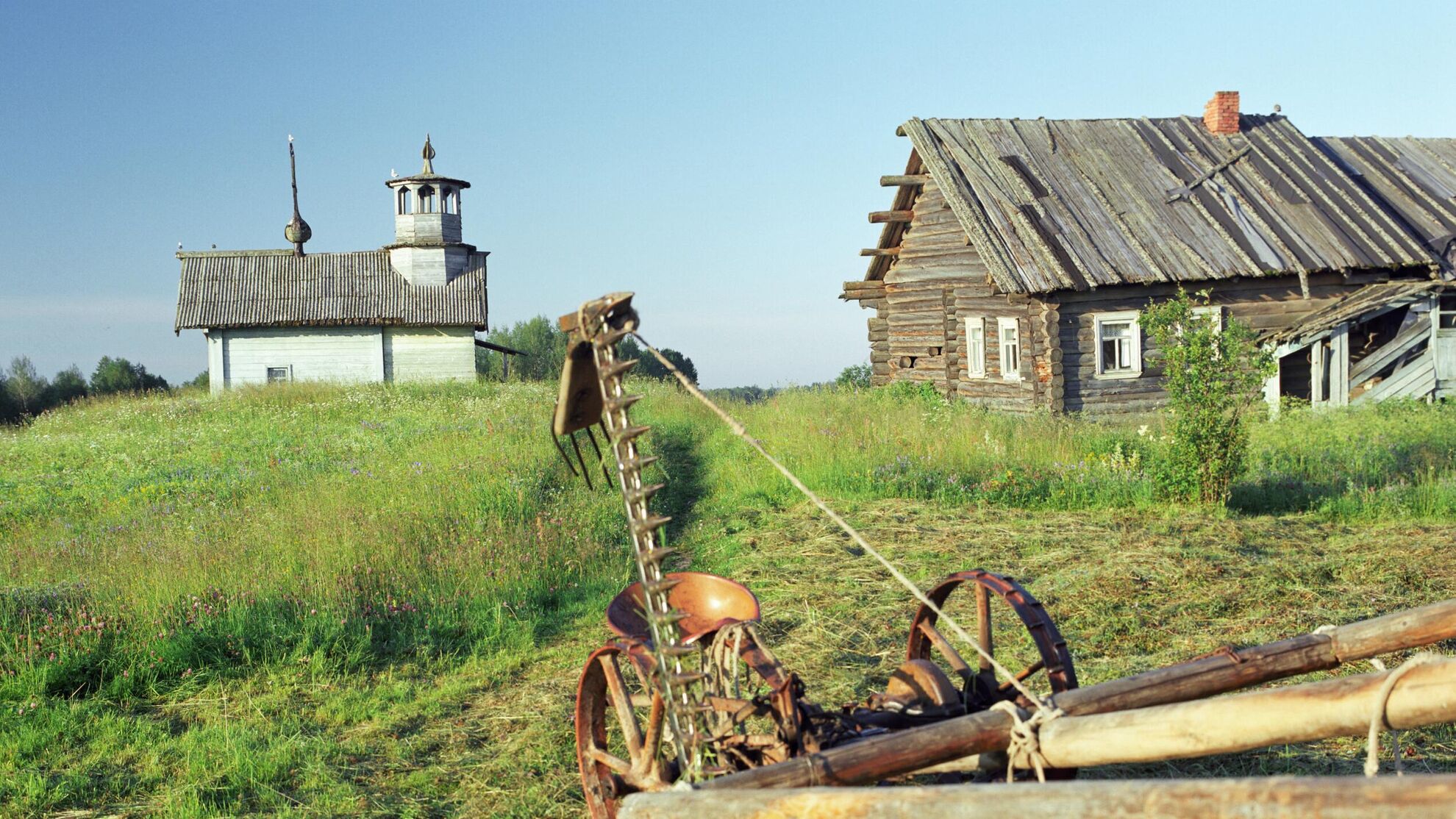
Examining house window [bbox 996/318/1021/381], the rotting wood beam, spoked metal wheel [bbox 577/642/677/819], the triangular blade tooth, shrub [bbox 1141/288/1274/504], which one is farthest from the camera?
the rotting wood beam

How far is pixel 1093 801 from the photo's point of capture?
1932 mm

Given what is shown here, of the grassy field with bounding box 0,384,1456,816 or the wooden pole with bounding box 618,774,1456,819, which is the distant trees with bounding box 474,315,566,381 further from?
the wooden pole with bounding box 618,774,1456,819

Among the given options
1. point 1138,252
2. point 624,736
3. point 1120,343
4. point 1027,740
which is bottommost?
point 624,736

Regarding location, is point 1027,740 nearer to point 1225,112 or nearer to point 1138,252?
point 1138,252

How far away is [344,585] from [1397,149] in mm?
23988

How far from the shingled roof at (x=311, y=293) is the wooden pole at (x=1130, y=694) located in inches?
1203

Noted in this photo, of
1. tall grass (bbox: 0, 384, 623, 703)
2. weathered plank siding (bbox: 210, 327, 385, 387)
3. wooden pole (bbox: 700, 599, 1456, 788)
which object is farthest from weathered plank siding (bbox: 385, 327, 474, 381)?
wooden pole (bbox: 700, 599, 1456, 788)

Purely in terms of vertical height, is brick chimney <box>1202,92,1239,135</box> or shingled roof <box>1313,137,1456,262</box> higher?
brick chimney <box>1202,92,1239,135</box>

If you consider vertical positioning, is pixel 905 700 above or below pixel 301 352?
below

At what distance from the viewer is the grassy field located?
198 inches

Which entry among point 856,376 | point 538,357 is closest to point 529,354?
point 538,357

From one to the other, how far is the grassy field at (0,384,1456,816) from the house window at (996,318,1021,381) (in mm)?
3525

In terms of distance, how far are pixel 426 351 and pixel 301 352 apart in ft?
12.7

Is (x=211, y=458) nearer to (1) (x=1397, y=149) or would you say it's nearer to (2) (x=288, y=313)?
(2) (x=288, y=313)
